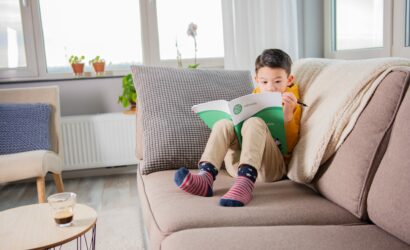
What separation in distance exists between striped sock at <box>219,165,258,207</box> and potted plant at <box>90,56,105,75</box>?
230 cm

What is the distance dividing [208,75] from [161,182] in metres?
0.61

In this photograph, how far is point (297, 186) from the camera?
1363 mm

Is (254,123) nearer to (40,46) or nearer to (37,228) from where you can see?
(37,228)

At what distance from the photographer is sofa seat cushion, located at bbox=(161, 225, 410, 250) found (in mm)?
890

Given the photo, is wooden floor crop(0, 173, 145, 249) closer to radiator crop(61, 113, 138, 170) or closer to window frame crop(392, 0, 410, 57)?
radiator crop(61, 113, 138, 170)

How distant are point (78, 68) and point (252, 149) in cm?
233

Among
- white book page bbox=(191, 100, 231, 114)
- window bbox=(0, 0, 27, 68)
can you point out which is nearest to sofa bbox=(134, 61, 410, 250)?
white book page bbox=(191, 100, 231, 114)

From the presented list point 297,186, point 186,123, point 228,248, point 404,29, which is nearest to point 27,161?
point 186,123

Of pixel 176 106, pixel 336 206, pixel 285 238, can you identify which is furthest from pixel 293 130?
pixel 285 238

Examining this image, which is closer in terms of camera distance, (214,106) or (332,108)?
(332,108)

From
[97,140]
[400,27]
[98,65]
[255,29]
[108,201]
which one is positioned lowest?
[108,201]

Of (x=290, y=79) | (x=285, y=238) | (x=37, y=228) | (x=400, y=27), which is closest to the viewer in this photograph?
(x=285, y=238)

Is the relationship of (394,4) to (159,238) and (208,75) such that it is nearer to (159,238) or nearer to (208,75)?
(208,75)

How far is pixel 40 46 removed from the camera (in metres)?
3.27
